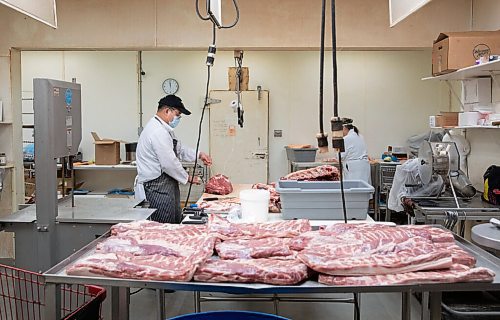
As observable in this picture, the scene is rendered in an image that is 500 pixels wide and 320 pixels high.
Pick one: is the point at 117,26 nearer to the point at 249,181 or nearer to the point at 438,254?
the point at 249,181

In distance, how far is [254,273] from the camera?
1.83m

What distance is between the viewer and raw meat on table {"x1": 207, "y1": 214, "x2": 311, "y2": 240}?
236 cm

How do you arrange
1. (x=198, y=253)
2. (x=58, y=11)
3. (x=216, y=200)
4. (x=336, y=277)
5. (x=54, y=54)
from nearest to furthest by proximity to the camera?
(x=336, y=277) → (x=198, y=253) → (x=216, y=200) → (x=58, y=11) → (x=54, y=54)

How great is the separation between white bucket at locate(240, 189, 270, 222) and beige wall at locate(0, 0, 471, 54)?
241cm

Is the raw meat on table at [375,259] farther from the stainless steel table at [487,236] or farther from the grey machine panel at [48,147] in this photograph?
the grey machine panel at [48,147]

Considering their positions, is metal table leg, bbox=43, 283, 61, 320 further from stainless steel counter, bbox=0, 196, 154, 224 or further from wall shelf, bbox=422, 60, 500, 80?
wall shelf, bbox=422, 60, 500, 80

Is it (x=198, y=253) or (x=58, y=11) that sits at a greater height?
(x=58, y=11)

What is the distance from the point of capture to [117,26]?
5.05m

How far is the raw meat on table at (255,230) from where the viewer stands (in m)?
2.36

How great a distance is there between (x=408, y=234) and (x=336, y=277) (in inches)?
23.3

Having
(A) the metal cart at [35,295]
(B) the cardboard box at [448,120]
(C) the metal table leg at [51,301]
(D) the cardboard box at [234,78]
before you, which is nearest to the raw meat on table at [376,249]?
(C) the metal table leg at [51,301]

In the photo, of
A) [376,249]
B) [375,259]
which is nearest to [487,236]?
[376,249]

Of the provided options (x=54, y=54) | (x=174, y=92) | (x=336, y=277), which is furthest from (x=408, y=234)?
(x=54, y=54)

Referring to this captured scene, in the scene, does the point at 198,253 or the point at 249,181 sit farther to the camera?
the point at 249,181
